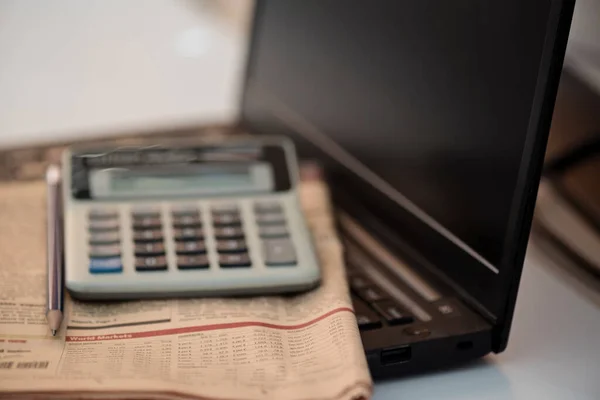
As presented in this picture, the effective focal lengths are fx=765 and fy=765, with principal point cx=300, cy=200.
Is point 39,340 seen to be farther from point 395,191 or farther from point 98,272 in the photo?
point 395,191

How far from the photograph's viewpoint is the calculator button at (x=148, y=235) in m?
0.52

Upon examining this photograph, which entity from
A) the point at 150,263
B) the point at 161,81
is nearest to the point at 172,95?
the point at 161,81

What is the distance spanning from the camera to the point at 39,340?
45 centimetres

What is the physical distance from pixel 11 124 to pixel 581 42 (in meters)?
0.59

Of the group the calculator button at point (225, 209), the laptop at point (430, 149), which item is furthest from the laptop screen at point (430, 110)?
the calculator button at point (225, 209)

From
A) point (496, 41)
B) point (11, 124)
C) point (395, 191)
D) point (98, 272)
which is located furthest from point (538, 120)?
point (11, 124)

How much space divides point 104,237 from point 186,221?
6 cm

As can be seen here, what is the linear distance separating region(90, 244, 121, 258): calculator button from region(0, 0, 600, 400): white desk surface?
0.19m

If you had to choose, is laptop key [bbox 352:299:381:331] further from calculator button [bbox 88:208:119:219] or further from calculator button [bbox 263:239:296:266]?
calculator button [bbox 88:208:119:219]

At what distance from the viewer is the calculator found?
1.63ft

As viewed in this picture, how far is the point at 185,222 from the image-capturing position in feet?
1.77

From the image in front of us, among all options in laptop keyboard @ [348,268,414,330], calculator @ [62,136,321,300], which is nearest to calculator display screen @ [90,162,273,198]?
calculator @ [62,136,321,300]

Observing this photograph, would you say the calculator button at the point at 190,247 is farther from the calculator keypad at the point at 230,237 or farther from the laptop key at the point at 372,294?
the laptop key at the point at 372,294

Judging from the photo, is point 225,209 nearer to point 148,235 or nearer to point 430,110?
point 148,235
